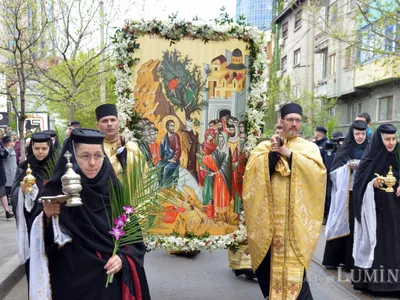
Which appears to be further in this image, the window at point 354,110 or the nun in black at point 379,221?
the window at point 354,110

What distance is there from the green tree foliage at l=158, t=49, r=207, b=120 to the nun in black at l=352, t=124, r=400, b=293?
237 centimetres

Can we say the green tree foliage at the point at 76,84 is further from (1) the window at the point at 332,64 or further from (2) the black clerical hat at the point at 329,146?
(1) the window at the point at 332,64

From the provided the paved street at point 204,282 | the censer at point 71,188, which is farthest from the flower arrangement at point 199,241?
the censer at point 71,188

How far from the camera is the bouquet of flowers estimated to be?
3207 millimetres

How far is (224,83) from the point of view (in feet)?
17.9

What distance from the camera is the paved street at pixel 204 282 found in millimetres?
5750

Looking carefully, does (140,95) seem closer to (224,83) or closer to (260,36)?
(224,83)

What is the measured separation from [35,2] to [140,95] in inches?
299

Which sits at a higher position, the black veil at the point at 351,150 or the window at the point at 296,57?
the window at the point at 296,57

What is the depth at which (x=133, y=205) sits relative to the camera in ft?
11.0

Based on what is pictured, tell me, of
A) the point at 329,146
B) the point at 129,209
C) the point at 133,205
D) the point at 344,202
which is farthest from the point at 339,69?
the point at 129,209

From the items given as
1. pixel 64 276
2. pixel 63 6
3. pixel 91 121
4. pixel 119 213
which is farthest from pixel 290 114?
pixel 91 121

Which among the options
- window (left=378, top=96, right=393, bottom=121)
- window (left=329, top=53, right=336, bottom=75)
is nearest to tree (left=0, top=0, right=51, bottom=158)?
window (left=378, top=96, right=393, bottom=121)

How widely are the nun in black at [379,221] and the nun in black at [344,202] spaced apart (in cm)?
79
